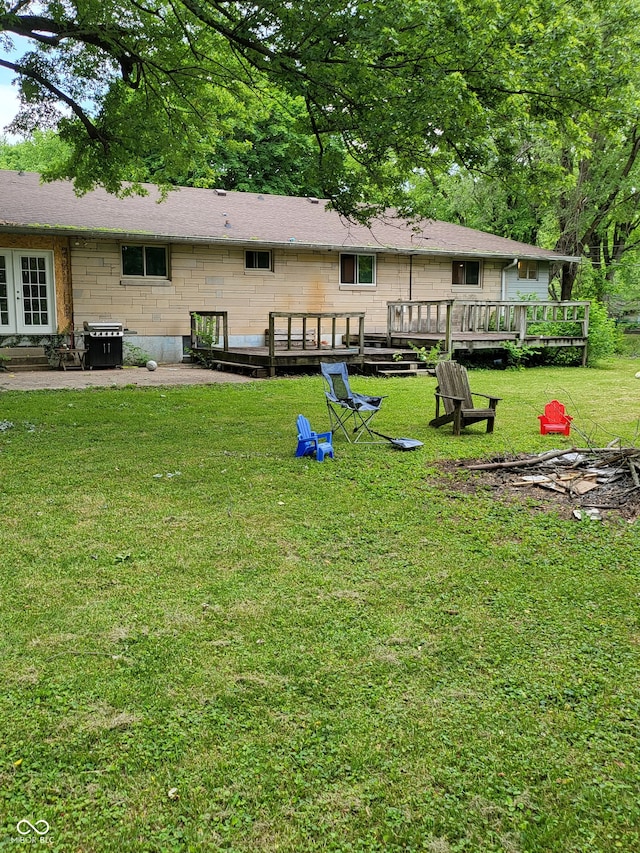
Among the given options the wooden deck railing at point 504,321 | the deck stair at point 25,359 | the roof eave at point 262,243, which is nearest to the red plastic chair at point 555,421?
the wooden deck railing at point 504,321

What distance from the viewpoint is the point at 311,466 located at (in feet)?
21.2

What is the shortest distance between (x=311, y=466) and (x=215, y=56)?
26.4ft

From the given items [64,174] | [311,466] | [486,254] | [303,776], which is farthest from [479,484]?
[486,254]

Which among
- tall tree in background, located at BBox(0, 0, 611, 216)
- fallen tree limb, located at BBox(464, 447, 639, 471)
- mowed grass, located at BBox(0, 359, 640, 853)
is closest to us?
mowed grass, located at BBox(0, 359, 640, 853)

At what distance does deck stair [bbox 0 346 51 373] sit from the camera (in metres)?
14.8

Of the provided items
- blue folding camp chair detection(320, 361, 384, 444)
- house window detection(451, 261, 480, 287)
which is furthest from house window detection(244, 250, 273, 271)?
blue folding camp chair detection(320, 361, 384, 444)

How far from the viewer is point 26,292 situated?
1510 cm

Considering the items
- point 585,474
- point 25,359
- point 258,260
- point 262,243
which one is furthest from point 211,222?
point 585,474

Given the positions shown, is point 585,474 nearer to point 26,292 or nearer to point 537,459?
point 537,459

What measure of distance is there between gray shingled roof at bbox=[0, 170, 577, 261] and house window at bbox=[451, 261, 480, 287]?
604 millimetres

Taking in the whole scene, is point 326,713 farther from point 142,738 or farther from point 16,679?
point 16,679

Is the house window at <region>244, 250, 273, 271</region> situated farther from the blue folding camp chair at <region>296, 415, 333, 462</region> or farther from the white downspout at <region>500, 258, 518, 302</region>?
the blue folding camp chair at <region>296, 415, 333, 462</region>

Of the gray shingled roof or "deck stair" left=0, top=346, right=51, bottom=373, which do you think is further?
the gray shingled roof

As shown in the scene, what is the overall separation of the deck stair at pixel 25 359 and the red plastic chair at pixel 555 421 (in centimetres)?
Result: 1144
